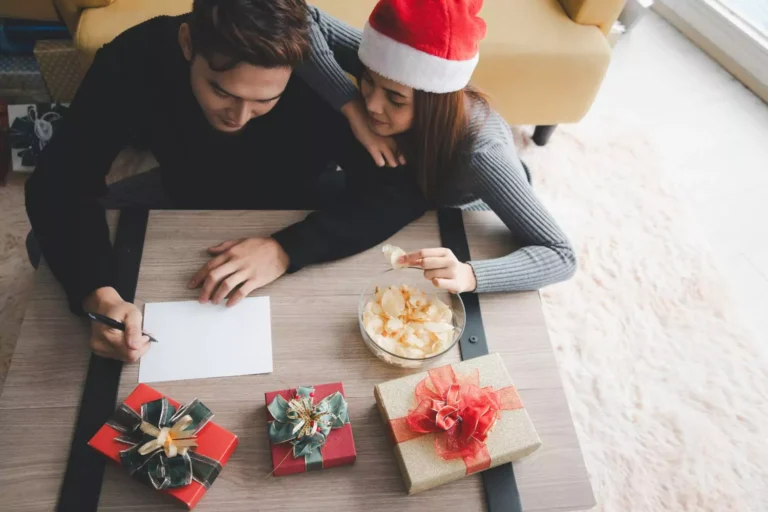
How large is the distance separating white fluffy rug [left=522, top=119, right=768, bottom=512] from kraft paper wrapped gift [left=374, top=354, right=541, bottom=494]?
67 cm

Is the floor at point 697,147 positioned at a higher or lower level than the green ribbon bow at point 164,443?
lower

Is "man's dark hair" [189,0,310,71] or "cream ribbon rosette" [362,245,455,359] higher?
"man's dark hair" [189,0,310,71]

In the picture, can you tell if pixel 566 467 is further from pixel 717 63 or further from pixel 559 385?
pixel 717 63

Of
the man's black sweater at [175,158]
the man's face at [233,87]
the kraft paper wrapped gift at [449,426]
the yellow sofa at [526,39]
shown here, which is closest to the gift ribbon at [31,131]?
the yellow sofa at [526,39]

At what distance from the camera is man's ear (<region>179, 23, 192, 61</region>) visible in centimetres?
97

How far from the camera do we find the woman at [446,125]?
978 mm

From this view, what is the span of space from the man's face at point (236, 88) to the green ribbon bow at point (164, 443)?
47cm

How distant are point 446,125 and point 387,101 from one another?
0.38 ft

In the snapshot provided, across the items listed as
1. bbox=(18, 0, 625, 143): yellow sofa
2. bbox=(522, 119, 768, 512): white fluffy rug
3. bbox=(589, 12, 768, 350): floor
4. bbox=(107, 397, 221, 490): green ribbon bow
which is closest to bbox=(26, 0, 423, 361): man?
bbox=(107, 397, 221, 490): green ribbon bow

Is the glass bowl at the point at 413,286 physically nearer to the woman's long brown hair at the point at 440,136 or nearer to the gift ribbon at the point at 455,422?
the gift ribbon at the point at 455,422

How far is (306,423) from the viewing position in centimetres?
86

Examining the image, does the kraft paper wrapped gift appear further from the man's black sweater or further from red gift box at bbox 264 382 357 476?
the man's black sweater

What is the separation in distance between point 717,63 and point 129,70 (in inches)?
94.7

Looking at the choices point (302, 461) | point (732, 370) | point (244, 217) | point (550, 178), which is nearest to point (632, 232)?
point (550, 178)
